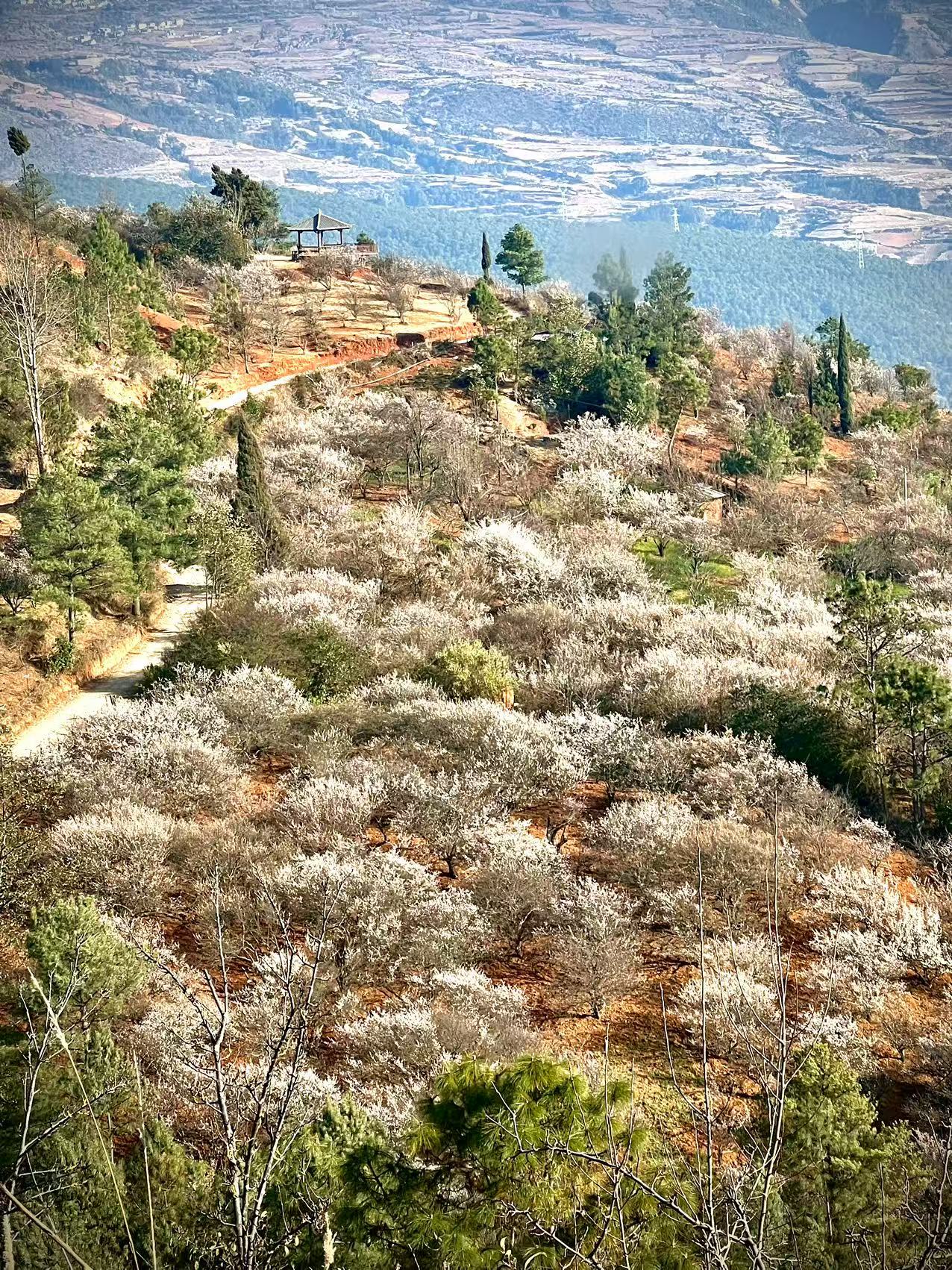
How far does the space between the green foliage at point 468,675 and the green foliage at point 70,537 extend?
9484 millimetres

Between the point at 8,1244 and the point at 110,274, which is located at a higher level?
the point at 8,1244

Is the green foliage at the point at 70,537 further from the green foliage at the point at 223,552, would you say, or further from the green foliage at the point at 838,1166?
the green foliage at the point at 838,1166

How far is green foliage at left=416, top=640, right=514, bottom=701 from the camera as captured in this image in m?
28.8

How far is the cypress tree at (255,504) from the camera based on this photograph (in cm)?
3831

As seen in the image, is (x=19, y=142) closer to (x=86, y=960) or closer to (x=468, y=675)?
(x=468, y=675)

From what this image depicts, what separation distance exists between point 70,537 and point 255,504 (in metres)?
8.46

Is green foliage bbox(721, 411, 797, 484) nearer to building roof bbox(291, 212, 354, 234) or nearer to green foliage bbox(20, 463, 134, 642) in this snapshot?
green foliage bbox(20, 463, 134, 642)

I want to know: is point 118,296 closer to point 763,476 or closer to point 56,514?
point 56,514

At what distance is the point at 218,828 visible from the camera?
2155 centimetres

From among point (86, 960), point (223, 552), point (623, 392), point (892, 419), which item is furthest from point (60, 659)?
point (892, 419)

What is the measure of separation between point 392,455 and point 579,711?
84.8 ft

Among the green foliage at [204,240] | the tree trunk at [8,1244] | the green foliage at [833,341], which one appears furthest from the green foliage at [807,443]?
the tree trunk at [8,1244]

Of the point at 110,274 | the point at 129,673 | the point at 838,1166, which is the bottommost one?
the point at 129,673

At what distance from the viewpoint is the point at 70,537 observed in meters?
31.2
